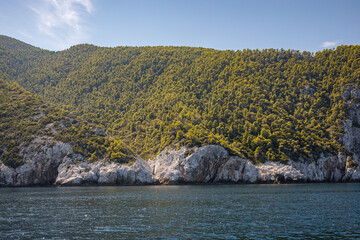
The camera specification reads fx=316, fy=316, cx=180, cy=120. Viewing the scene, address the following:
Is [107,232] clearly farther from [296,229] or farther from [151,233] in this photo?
[296,229]

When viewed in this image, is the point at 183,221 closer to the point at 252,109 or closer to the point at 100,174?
the point at 100,174

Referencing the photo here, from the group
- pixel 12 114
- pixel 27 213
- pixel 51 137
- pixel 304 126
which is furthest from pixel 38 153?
pixel 304 126

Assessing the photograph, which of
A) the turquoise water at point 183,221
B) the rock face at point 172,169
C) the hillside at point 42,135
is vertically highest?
the hillside at point 42,135

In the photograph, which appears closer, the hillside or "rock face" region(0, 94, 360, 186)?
"rock face" region(0, 94, 360, 186)

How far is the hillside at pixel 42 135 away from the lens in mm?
109169

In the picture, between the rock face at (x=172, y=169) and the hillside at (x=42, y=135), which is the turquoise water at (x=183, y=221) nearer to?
the rock face at (x=172, y=169)

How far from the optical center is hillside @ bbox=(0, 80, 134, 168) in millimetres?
109169

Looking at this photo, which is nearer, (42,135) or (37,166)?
(37,166)

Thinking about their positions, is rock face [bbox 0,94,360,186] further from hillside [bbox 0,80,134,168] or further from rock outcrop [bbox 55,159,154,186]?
hillside [bbox 0,80,134,168]

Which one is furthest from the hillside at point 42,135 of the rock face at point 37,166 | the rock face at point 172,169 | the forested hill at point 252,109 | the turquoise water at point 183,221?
the turquoise water at point 183,221

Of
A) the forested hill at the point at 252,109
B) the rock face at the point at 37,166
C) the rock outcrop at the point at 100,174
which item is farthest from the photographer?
the forested hill at the point at 252,109

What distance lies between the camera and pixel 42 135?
11706 centimetres

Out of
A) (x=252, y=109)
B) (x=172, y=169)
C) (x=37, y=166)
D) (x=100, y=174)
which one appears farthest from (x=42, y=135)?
(x=252, y=109)

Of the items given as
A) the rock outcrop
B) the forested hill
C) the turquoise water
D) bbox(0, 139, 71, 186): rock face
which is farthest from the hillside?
the turquoise water
